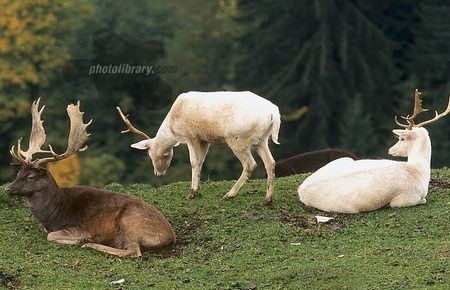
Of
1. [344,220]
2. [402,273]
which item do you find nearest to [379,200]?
[344,220]

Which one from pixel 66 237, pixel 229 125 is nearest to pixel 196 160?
pixel 229 125

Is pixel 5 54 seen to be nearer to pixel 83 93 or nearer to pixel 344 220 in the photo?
pixel 83 93

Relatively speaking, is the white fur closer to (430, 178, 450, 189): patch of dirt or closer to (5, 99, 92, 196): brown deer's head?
(430, 178, 450, 189): patch of dirt

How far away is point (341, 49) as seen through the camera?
4956cm

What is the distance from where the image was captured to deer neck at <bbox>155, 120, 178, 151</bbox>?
606 inches

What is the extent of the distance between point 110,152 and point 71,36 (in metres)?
7.57

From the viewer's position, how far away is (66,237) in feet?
42.9

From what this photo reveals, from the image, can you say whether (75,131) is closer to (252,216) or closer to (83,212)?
(83,212)

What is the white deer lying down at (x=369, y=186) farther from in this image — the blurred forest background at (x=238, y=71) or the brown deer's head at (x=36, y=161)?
the blurred forest background at (x=238, y=71)

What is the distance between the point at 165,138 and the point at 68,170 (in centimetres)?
2991

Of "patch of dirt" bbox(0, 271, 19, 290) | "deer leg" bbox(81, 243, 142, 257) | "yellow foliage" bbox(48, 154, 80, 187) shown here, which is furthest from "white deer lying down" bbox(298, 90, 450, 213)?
"yellow foliage" bbox(48, 154, 80, 187)

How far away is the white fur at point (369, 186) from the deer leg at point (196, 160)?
1.33 meters

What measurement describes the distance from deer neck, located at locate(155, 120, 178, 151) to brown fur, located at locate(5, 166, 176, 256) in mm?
2120

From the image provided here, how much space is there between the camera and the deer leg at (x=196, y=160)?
14984mm
